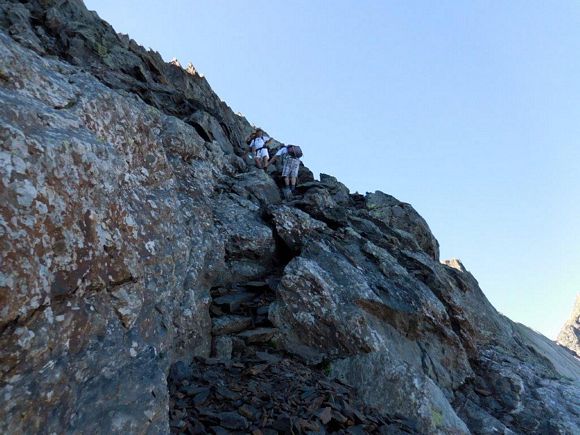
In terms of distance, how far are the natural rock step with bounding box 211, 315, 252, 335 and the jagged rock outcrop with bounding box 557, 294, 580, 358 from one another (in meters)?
130

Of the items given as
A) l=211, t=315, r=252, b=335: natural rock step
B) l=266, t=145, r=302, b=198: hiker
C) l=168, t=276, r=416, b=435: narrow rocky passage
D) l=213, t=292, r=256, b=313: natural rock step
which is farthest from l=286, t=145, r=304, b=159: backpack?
l=211, t=315, r=252, b=335: natural rock step

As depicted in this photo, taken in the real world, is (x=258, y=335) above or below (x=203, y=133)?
below

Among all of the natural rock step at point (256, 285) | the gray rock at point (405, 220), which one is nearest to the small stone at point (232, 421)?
the natural rock step at point (256, 285)

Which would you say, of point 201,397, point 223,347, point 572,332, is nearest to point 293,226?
point 223,347

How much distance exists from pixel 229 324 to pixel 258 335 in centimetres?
92

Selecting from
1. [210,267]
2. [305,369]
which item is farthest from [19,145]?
[305,369]

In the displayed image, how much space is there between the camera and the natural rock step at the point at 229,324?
11648mm

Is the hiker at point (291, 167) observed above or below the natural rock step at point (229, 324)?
above

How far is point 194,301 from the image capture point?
11516mm

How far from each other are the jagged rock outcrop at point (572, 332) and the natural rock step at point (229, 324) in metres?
130

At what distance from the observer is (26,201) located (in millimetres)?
6020

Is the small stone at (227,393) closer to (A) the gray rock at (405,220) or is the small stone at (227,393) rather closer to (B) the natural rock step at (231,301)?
(B) the natural rock step at (231,301)

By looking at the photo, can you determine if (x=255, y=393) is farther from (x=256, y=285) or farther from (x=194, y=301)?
(x=256, y=285)

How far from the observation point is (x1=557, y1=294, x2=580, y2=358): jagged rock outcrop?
115 meters
